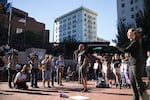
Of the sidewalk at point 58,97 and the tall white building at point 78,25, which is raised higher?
the tall white building at point 78,25

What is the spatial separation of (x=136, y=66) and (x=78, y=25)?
11842 cm

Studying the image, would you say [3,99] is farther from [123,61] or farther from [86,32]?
[86,32]

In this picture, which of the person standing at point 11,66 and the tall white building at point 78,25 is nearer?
the person standing at point 11,66

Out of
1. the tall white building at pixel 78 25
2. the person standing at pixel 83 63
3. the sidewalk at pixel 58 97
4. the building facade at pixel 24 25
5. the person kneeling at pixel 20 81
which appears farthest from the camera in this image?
the tall white building at pixel 78 25

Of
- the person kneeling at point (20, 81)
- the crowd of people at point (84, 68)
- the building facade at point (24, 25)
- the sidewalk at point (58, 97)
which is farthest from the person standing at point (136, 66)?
the building facade at point (24, 25)

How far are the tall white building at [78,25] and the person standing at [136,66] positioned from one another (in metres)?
112

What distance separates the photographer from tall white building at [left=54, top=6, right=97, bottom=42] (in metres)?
121

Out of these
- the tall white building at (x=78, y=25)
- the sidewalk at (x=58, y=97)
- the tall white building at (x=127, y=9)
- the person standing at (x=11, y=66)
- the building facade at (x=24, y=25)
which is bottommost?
the sidewalk at (x=58, y=97)

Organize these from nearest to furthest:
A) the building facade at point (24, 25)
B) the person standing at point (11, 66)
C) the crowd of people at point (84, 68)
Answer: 1. the crowd of people at point (84, 68)
2. the person standing at point (11, 66)
3. the building facade at point (24, 25)

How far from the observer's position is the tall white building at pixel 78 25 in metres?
Answer: 121

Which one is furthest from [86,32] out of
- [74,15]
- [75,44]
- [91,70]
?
[91,70]

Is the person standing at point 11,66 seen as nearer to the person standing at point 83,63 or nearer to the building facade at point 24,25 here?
the person standing at point 83,63

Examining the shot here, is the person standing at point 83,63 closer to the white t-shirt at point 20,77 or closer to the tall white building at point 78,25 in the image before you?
the white t-shirt at point 20,77

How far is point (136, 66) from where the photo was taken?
4.57 metres
